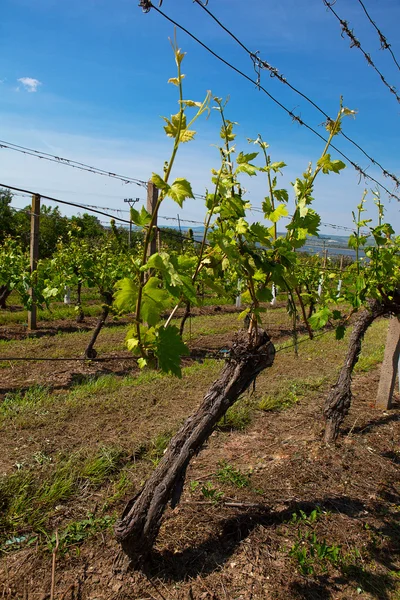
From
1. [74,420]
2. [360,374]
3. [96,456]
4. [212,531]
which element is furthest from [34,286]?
[212,531]

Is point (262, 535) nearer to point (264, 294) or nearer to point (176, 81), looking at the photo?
point (264, 294)

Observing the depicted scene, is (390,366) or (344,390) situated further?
(390,366)

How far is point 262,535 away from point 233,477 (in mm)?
587

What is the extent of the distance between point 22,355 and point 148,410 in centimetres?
321

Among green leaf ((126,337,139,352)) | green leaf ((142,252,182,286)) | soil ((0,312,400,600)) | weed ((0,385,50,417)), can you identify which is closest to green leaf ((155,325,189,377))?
green leaf ((126,337,139,352))

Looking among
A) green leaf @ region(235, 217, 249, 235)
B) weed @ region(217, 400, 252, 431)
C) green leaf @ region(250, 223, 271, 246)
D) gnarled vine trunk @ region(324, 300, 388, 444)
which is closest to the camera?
green leaf @ region(235, 217, 249, 235)

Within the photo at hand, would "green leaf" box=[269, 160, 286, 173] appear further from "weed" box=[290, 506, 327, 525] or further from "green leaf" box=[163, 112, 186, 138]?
"weed" box=[290, 506, 327, 525]

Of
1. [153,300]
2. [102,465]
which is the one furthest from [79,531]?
[153,300]

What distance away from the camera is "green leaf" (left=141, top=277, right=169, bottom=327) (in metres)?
1.60

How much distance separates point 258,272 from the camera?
2090 mm

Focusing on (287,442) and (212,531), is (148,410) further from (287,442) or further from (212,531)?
(212,531)

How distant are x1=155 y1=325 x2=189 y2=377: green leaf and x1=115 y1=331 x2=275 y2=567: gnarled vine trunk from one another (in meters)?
0.65

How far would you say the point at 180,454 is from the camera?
2387 millimetres

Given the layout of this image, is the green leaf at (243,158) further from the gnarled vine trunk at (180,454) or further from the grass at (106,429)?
the grass at (106,429)
